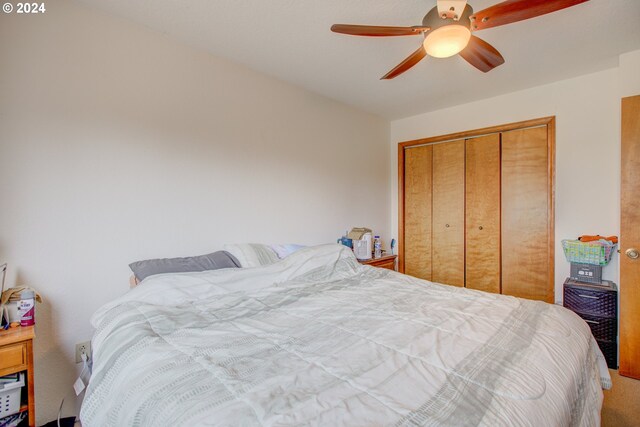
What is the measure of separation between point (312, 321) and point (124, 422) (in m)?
0.77

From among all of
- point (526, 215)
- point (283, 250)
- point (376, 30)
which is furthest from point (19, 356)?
point (526, 215)

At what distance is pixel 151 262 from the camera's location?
6.11ft

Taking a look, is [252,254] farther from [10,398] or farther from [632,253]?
[632,253]

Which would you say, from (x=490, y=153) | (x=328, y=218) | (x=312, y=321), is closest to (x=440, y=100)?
(x=490, y=153)

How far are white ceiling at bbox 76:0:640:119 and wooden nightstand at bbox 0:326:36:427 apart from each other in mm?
1817

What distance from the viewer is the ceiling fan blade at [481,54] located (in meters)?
1.70

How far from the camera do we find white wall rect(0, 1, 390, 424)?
→ 1619mm

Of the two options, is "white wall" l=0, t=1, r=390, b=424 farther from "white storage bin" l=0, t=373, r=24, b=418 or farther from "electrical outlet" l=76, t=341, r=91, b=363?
"white storage bin" l=0, t=373, r=24, b=418

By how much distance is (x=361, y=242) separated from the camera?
3.27m

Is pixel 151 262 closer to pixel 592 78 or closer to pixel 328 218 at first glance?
pixel 328 218

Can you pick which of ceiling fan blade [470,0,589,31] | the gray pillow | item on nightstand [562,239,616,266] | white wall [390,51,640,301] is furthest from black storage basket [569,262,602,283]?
the gray pillow

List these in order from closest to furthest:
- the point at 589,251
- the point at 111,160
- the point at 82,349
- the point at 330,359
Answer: the point at 330,359, the point at 82,349, the point at 111,160, the point at 589,251

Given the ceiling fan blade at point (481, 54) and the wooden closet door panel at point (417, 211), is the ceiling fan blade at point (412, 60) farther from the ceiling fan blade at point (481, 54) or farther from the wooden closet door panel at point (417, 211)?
the wooden closet door panel at point (417, 211)

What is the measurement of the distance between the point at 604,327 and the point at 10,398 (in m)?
3.80
